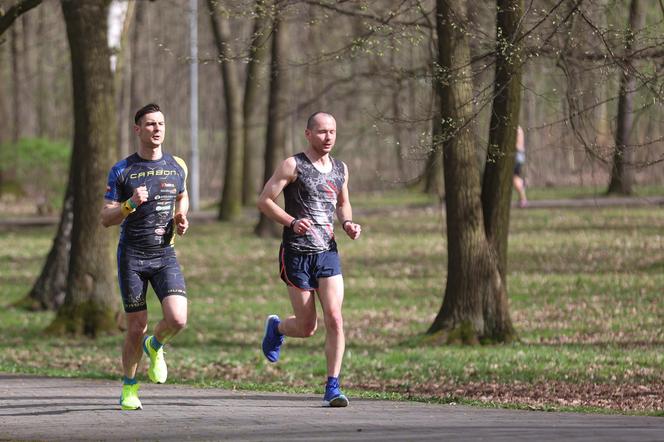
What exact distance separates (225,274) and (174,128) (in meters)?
36.9

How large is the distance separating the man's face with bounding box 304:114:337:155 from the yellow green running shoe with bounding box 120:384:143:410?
2220 mm

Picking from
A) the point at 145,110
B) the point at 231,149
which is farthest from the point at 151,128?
the point at 231,149

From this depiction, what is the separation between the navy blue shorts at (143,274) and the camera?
30.7 feet

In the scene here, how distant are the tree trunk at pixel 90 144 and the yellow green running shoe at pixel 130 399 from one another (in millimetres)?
7139

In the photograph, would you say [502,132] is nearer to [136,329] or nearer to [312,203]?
[312,203]

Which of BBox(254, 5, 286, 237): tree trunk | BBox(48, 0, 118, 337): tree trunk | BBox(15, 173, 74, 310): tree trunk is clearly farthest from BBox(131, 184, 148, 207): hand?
BBox(254, 5, 286, 237): tree trunk

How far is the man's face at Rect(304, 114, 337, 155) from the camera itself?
9461 mm

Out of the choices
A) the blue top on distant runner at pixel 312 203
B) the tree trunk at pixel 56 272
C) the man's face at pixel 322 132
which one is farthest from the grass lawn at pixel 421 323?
the man's face at pixel 322 132

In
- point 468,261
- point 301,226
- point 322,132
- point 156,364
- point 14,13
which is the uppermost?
point 14,13

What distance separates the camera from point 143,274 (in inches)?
370

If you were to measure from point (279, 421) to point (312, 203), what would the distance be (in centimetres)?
167

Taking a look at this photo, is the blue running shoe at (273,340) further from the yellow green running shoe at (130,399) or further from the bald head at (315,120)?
the bald head at (315,120)

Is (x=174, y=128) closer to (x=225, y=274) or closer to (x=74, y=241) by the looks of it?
(x=225, y=274)

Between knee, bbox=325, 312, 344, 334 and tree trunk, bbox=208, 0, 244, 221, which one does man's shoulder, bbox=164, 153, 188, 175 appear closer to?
knee, bbox=325, 312, 344, 334
